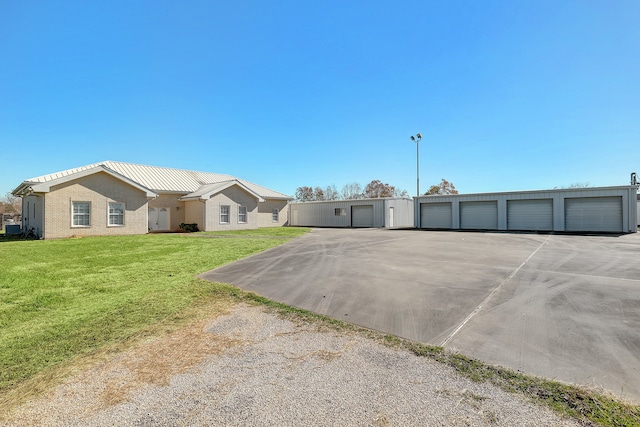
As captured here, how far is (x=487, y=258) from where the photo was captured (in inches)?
369

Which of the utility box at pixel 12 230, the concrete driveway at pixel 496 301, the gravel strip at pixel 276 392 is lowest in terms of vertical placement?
the gravel strip at pixel 276 392

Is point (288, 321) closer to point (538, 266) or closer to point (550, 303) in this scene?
point (550, 303)

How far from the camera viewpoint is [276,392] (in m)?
2.53

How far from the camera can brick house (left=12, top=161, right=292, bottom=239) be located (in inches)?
613

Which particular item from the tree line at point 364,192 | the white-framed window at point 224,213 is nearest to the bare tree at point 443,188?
the tree line at point 364,192

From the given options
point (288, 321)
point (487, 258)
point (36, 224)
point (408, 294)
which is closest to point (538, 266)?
point (487, 258)

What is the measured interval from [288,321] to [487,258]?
7.84 metres

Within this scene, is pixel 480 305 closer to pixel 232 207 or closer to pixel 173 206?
pixel 232 207

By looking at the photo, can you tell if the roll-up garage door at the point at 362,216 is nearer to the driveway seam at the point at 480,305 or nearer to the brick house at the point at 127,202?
the brick house at the point at 127,202

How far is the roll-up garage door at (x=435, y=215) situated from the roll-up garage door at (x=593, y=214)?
7.87 m

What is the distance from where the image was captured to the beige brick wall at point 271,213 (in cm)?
2849

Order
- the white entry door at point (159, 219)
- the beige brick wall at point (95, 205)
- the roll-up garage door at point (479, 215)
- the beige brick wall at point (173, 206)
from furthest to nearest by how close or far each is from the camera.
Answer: the roll-up garage door at point (479, 215) < the white entry door at point (159, 219) < the beige brick wall at point (173, 206) < the beige brick wall at point (95, 205)

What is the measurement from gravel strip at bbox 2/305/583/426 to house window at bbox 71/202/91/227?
17.4m

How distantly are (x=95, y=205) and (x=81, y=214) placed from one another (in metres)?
0.82
